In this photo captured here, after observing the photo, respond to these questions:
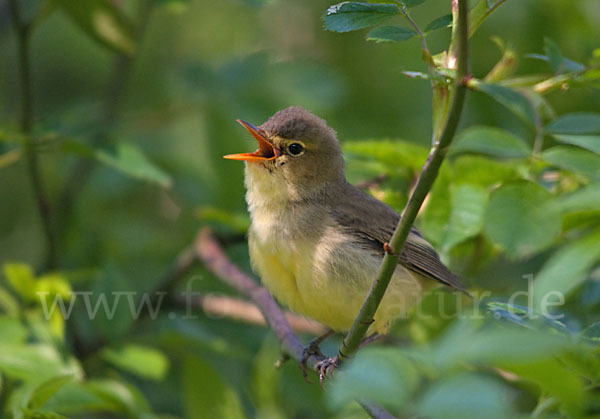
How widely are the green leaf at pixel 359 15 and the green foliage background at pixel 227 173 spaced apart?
0.24ft

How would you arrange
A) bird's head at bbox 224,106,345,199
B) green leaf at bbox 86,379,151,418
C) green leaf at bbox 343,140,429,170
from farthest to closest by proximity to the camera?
1. bird's head at bbox 224,106,345,199
2. green leaf at bbox 343,140,429,170
3. green leaf at bbox 86,379,151,418

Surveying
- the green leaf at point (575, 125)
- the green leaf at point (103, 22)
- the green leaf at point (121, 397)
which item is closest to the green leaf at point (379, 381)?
the green leaf at point (575, 125)

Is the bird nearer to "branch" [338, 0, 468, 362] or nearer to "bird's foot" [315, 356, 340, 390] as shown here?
"bird's foot" [315, 356, 340, 390]

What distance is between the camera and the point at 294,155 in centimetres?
348

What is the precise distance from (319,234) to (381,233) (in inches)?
13.1

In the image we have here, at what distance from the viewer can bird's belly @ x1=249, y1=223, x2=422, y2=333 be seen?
290 cm

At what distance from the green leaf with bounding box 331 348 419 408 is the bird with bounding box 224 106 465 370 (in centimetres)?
181

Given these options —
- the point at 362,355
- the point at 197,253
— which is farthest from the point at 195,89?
the point at 362,355

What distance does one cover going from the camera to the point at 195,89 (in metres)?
4.36

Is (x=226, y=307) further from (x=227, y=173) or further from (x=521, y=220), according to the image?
(x=521, y=220)

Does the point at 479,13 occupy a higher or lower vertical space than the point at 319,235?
higher

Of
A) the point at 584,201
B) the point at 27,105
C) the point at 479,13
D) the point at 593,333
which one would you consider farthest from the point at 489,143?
the point at 27,105

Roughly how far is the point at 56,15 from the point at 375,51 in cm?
248

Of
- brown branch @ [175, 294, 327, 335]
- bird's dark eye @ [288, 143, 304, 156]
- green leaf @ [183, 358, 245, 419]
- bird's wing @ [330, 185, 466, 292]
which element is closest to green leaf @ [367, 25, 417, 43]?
bird's wing @ [330, 185, 466, 292]
